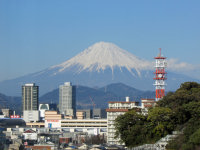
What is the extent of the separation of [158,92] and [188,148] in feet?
182

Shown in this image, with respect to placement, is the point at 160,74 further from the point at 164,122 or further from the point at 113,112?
the point at 164,122

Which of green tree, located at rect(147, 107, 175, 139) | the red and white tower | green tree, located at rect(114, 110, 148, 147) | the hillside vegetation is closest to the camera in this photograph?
the hillside vegetation

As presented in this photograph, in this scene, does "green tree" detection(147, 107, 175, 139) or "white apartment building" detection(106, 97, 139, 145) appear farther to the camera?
"white apartment building" detection(106, 97, 139, 145)

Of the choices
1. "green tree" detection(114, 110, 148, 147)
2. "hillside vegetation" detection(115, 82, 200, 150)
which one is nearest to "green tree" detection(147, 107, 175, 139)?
"hillside vegetation" detection(115, 82, 200, 150)

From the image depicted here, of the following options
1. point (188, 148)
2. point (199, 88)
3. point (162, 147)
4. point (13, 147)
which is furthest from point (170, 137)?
point (13, 147)

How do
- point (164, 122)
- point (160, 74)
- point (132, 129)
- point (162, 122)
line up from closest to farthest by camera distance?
point (164, 122) → point (162, 122) → point (132, 129) → point (160, 74)

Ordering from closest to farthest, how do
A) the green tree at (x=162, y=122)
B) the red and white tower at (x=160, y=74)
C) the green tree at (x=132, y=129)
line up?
the green tree at (x=162, y=122) → the green tree at (x=132, y=129) → the red and white tower at (x=160, y=74)

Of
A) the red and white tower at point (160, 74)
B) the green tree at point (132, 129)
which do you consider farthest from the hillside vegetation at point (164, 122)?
the red and white tower at point (160, 74)

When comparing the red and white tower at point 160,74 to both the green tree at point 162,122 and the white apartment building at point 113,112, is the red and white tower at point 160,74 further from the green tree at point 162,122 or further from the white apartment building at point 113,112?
the green tree at point 162,122

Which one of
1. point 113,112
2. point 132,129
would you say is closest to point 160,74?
point 113,112

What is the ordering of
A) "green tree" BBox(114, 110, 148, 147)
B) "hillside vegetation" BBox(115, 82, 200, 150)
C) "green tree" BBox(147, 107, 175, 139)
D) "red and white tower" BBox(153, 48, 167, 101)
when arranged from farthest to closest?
"red and white tower" BBox(153, 48, 167, 101), "green tree" BBox(114, 110, 148, 147), "green tree" BBox(147, 107, 175, 139), "hillside vegetation" BBox(115, 82, 200, 150)

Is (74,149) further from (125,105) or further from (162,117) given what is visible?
(162,117)

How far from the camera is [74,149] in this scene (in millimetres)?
114312

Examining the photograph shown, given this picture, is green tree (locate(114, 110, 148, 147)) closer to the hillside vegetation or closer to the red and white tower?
the hillside vegetation
